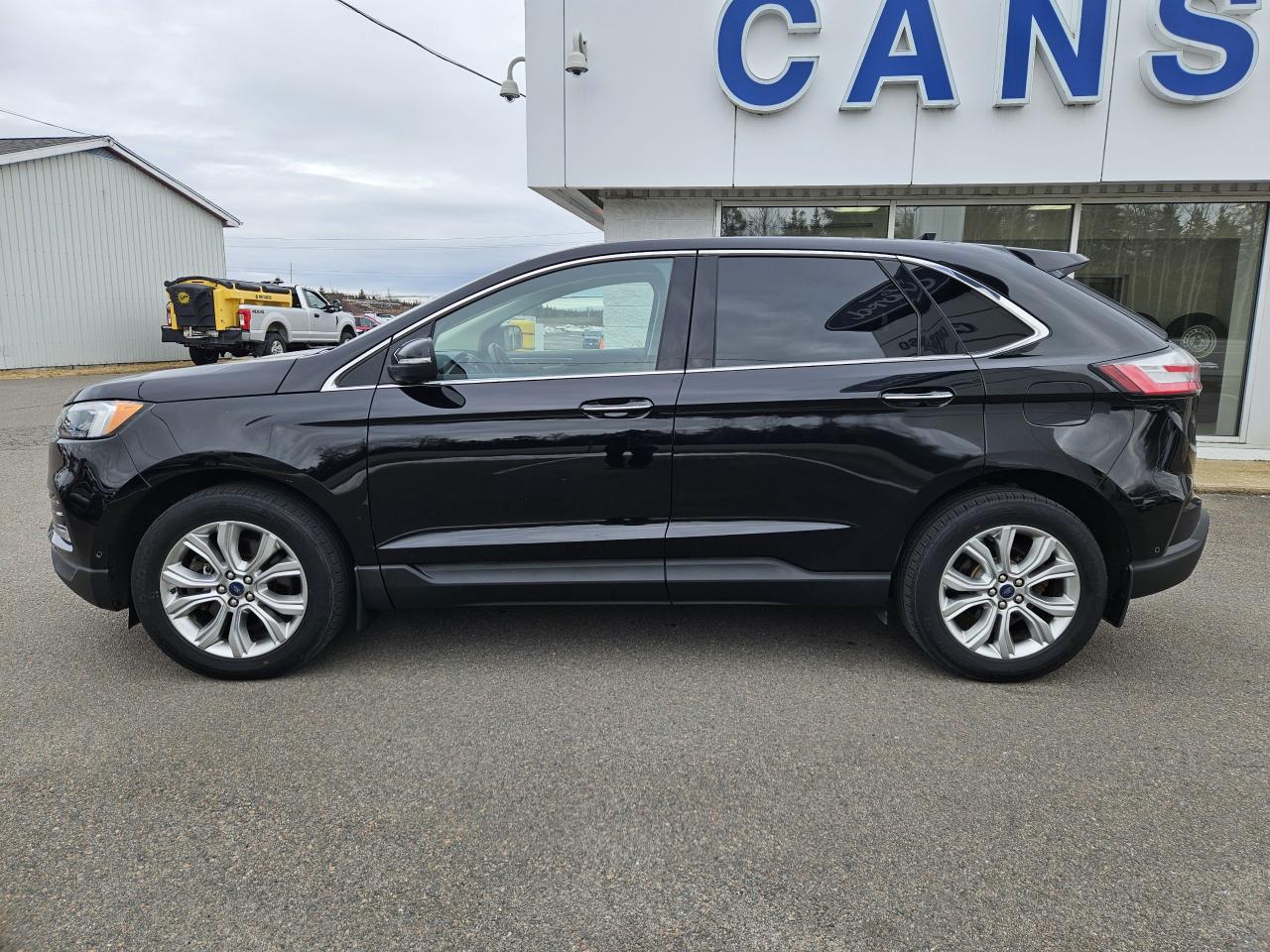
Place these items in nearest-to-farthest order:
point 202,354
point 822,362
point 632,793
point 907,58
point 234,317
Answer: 1. point 632,793
2. point 822,362
3. point 907,58
4. point 234,317
5. point 202,354

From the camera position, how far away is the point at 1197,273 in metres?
8.63

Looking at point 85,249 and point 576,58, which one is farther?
point 85,249

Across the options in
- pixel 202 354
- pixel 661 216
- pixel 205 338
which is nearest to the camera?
pixel 661 216

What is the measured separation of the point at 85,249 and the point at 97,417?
2242 cm

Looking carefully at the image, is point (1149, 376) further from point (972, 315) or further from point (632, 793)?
point (632, 793)

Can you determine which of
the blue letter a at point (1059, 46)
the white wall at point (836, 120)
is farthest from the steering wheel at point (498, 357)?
the blue letter a at point (1059, 46)

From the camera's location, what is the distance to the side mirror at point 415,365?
10.5ft

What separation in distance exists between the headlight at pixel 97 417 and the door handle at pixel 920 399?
2924mm

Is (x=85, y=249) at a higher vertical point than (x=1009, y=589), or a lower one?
higher

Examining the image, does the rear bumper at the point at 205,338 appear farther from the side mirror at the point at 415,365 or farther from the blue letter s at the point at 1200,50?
the side mirror at the point at 415,365

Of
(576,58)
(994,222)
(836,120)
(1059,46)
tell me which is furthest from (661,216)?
(1059,46)

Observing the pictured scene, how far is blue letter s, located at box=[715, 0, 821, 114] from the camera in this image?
779 cm

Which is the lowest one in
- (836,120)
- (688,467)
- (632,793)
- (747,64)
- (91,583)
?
(632,793)

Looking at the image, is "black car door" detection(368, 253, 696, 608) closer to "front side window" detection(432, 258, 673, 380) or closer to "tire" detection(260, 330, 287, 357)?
"front side window" detection(432, 258, 673, 380)
